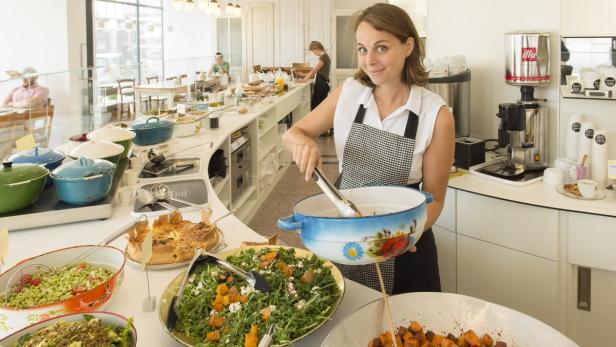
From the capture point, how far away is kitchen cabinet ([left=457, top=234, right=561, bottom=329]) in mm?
2285

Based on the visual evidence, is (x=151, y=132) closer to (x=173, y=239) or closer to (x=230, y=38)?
(x=173, y=239)

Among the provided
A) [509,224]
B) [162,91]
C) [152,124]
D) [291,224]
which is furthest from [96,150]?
[162,91]

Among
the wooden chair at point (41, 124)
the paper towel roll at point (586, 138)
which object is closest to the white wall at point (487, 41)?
the paper towel roll at point (586, 138)

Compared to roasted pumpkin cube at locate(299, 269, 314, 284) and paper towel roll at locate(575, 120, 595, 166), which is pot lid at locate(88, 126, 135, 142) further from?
paper towel roll at locate(575, 120, 595, 166)

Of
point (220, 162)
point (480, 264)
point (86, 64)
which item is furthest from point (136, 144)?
point (86, 64)

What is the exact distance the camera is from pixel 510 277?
2.39 meters

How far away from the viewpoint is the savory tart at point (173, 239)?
140cm

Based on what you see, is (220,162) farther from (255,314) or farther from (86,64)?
(86,64)

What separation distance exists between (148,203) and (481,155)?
173 centimetres

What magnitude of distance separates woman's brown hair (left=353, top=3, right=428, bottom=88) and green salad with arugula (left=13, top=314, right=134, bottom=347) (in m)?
1.07

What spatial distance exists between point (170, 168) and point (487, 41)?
6.21 feet

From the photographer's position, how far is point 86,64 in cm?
732

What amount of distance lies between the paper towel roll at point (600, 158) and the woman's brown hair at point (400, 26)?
3.72 ft

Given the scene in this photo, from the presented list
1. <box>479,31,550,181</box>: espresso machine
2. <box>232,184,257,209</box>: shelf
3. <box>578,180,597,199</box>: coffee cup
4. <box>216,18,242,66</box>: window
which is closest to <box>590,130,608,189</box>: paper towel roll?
<box>578,180,597,199</box>: coffee cup
